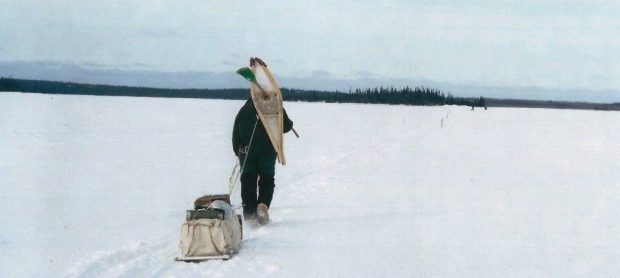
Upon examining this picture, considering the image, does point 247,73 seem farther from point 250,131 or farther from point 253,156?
point 253,156

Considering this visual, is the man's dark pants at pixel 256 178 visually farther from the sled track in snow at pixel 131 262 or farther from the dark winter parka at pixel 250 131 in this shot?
the sled track in snow at pixel 131 262

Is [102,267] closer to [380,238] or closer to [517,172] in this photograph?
[380,238]

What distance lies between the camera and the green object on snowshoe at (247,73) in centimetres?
707

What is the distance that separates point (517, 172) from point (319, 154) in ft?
17.0

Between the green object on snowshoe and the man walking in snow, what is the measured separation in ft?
1.37

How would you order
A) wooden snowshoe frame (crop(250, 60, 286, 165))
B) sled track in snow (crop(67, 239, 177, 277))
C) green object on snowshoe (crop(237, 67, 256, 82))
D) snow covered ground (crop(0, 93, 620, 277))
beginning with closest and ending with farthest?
sled track in snow (crop(67, 239, 177, 277)) < snow covered ground (crop(0, 93, 620, 277)) < green object on snowshoe (crop(237, 67, 256, 82)) < wooden snowshoe frame (crop(250, 60, 286, 165))

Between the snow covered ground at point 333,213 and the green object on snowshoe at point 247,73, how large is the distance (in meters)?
1.55

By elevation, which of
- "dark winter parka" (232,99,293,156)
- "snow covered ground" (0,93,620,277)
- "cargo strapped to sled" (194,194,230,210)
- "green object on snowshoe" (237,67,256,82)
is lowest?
"snow covered ground" (0,93,620,277)

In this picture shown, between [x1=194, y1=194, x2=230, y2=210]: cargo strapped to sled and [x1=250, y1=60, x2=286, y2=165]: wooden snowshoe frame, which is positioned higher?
[x1=250, y1=60, x2=286, y2=165]: wooden snowshoe frame

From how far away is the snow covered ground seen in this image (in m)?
6.02

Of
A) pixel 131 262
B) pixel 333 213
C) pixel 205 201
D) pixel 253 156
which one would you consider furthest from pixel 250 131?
pixel 131 262

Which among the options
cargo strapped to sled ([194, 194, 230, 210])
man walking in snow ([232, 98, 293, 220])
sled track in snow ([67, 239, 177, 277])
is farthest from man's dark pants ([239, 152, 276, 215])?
sled track in snow ([67, 239, 177, 277])

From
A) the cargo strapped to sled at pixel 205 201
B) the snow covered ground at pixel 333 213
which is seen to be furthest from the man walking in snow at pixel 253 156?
the cargo strapped to sled at pixel 205 201

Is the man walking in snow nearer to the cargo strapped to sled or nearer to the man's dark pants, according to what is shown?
the man's dark pants
